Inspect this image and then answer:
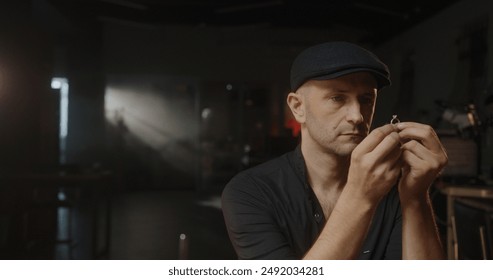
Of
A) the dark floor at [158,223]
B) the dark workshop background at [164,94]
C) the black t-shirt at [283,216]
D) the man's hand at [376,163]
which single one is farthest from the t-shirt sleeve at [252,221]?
the dark floor at [158,223]

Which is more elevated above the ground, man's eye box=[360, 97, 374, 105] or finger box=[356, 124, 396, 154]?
man's eye box=[360, 97, 374, 105]

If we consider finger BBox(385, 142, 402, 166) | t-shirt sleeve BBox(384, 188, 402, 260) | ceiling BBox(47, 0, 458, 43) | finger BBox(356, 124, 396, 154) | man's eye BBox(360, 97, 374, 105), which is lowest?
t-shirt sleeve BBox(384, 188, 402, 260)

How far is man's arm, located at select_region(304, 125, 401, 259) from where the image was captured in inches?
26.1

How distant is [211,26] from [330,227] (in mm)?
1202

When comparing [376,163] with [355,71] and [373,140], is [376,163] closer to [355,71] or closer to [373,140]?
[373,140]

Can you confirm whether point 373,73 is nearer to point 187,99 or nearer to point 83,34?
point 187,99

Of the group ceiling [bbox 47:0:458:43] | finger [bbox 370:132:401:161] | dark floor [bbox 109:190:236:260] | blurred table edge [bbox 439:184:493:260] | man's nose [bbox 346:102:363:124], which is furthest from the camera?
blurred table edge [bbox 439:184:493:260]

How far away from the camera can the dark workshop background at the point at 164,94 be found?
1.32 m

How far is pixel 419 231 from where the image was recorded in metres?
0.74

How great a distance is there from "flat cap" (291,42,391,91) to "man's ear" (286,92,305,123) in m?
0.03

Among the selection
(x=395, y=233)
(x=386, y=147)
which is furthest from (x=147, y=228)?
(x=386, y=147)

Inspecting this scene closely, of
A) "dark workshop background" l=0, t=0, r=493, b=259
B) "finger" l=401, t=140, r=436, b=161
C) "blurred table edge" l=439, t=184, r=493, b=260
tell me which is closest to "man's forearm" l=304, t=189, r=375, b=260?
"finger" l=401, t=140, r=436, b=161

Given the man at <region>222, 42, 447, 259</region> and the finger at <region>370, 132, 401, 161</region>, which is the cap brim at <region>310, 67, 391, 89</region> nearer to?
the man at <region>222, 42, 447, 259</region>

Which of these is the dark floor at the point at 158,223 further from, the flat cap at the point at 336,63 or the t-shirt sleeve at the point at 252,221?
the flat cap at the point at 336,63
